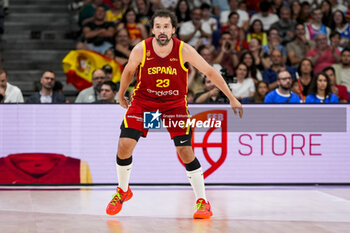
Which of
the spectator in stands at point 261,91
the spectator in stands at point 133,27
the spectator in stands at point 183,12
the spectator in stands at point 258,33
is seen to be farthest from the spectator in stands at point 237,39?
the spectator in stands at point 261,91

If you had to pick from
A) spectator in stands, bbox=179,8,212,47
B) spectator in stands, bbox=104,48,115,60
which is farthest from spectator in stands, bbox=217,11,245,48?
spectator in stands, bbox=104,48,115,60

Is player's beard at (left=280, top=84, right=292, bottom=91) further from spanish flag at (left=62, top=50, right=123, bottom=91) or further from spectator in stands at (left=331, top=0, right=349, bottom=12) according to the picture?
spectator in stands at (left=331, top=0, right=349, bottom=12)

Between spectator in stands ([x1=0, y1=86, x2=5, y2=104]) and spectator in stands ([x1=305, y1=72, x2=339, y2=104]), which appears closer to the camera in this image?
spectator in stands ([x1=305, y1=72, x2=339, y2=104])

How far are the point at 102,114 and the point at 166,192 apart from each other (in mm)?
1463

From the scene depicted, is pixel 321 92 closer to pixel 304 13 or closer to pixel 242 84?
pixel 242 84

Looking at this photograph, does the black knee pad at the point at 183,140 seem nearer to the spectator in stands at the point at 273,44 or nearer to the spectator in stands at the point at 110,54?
the spectator in stands at the point at 110,54

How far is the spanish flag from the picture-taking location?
460 inches

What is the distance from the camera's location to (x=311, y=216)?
6766 mm

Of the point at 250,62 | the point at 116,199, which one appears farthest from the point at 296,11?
the point at 116,199

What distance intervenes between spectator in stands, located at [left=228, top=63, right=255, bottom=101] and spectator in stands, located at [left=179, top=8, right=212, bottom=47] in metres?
2.02

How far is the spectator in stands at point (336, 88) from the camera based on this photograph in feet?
36.9

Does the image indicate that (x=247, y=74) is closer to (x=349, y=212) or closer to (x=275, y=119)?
(x=275, y=119)

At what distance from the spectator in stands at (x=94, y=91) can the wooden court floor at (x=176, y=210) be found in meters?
1.74

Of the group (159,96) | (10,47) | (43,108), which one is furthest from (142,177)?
(10,47)
